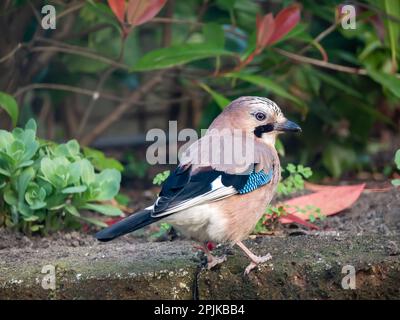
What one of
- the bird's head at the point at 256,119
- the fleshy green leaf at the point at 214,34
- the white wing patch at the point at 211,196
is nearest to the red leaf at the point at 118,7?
the fleshy green leaf at the point at 214,34

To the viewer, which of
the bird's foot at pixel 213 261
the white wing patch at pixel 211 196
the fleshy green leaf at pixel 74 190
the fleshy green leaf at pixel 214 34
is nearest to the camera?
the white wing patch at pixel 211 196

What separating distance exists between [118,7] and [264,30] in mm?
817

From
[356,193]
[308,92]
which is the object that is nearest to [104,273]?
[356,193]

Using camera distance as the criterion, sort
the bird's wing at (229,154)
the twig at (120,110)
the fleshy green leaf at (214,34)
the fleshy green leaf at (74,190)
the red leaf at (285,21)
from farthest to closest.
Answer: the twig at (120,110)
the fleshy green leaf at (214,34)
the red leaf at (285,21)
the fleshy green leaf at (74,190)
the bird's wing at (229,154)

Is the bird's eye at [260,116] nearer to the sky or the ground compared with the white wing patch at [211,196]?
nearer to the sky

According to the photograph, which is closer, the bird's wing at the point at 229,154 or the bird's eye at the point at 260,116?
the bird's wing at the point at 229,154

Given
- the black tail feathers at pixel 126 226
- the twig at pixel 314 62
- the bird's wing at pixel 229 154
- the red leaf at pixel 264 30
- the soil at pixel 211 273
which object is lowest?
the soil at pixel 211 273

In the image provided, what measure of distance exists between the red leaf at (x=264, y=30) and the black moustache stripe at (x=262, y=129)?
711 millimetres

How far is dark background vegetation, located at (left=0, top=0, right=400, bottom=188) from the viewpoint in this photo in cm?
510

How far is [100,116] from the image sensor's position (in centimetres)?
767

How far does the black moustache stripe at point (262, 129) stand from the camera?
4230 millimetres

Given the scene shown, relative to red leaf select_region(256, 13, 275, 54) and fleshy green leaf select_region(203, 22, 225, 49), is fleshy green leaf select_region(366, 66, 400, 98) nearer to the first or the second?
red leaf select_region(256, 13, 275, 54)

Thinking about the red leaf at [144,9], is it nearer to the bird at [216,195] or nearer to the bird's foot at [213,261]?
the bird at [216,195]

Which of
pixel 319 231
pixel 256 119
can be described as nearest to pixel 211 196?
pixel 256 119
